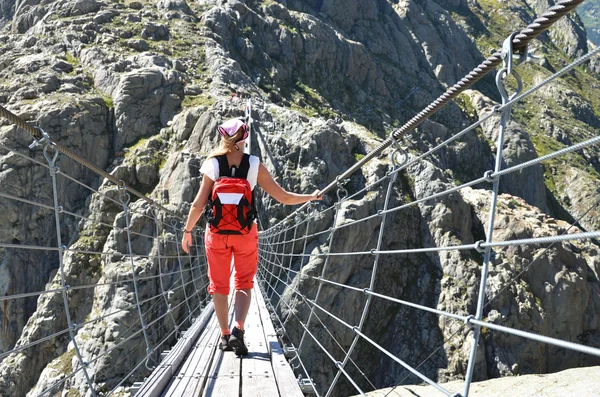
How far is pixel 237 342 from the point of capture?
3096 mm

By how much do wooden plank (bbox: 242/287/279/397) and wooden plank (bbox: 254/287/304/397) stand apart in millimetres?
30

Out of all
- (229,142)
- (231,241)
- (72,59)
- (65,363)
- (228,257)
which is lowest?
(65,363)

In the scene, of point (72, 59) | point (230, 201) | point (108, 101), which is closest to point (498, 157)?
point (230, 201)

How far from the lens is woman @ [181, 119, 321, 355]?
9.63 feet

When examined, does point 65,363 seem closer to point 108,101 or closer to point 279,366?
point 108,101

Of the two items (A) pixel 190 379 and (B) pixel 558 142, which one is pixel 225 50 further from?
(B) pixel 558 142

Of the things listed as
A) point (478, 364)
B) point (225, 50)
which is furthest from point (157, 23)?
point (478, 364)

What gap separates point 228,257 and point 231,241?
0.46 feet

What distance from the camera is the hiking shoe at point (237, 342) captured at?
309 centimetres

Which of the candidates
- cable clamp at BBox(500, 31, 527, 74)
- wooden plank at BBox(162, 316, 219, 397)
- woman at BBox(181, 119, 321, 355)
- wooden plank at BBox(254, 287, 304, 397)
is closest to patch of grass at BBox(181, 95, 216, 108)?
wooden plank at BBox(254, 287, 304, 397)

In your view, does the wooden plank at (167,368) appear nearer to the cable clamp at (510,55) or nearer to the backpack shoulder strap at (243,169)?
the backpack shoulder strap at (243,169)

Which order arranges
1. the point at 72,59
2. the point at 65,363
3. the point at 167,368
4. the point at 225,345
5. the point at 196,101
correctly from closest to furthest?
the point at 167,368 → the point at 225,345 → the point at 65,363 → the point at 196,101 → the point at 72,59

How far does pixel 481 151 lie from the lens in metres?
51.0

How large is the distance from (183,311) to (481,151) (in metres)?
41.3
